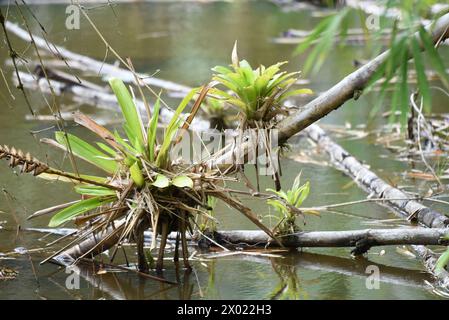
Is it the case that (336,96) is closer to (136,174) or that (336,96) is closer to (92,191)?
(136,174)

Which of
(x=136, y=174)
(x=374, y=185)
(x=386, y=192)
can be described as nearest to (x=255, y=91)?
(x=136, y=174)

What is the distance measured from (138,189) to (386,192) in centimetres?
184

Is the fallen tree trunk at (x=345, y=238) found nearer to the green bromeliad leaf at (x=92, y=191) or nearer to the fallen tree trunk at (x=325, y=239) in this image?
the fallen tree trunk at (x=325, y=239)

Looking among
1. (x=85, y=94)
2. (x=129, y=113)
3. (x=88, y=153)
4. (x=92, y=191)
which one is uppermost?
(x=85, y=94)

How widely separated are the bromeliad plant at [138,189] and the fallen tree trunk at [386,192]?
0.91 metres

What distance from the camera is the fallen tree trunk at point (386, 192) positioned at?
14.3 ft

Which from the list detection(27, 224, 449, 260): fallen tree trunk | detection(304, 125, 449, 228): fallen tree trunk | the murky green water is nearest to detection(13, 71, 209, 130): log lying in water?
the murky green water

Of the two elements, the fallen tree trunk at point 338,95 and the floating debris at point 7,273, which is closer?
the fallen tree trunk at point 338,95

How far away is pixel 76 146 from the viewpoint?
14.3 ft

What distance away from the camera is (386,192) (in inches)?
213

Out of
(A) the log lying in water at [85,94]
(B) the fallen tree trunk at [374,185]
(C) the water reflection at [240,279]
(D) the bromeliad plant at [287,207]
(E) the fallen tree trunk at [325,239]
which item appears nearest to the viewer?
(C) the water reflection at [240,279]

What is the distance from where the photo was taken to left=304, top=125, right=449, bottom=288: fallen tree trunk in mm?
4355

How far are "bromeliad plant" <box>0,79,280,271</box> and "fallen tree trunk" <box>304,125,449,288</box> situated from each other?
907 millimetres

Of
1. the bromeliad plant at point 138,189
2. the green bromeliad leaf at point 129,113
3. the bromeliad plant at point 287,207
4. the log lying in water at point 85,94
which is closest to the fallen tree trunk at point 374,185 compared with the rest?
the bromeliad plant at point 287,207
